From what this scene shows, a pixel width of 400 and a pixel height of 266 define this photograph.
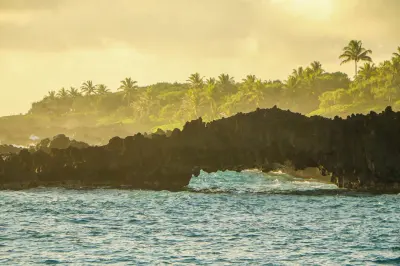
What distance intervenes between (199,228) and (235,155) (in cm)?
2695

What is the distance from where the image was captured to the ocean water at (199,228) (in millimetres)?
32156

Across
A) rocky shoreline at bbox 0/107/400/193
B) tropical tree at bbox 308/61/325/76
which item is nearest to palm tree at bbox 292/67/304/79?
tropical tree at bbox 308/61/325/76

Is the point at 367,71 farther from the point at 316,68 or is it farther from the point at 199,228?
the point at 199,228

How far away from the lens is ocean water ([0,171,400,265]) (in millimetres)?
32156

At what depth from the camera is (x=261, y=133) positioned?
6712cm

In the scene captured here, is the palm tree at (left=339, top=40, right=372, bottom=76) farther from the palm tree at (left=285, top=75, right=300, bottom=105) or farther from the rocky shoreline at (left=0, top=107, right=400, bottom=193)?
the rocky shoreline at (left=0, top=107, right=400, bottom=193)

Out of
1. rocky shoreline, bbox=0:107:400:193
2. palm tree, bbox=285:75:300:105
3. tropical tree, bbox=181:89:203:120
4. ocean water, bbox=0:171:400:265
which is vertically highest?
palm tree, bbox=285:75:300:105

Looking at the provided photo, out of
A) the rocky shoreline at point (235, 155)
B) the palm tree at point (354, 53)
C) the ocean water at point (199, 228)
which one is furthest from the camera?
the palm tree at point (354, 53)

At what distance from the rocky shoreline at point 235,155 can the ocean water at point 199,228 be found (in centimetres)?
416

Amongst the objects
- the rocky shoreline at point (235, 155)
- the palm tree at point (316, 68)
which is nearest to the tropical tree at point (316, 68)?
the palm tree at point (316, 68)

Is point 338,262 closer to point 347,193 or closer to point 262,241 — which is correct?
point 262,241

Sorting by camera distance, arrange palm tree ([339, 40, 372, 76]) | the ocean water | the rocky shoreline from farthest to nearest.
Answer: palm tree ([339, 40, 372, 76]) < the rocky shoreline < the ocean water

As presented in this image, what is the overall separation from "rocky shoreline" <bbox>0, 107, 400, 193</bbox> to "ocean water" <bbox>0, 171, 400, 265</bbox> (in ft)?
13.7

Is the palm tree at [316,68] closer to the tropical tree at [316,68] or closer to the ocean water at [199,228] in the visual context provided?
the tropical tree at [316,68]
